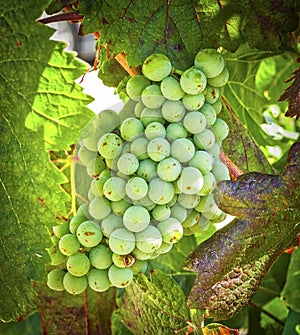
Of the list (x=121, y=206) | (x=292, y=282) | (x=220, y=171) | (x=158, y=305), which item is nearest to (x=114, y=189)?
(x=121, y=206)

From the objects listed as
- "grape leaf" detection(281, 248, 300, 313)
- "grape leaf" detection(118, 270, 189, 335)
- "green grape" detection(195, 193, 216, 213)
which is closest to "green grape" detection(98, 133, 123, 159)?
"green grape" detection(195, 193, 216, 213)

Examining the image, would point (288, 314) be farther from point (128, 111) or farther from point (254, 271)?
point (128, 111)

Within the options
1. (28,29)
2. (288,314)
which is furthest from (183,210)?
(288,314)

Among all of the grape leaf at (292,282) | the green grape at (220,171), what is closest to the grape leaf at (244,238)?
the green grape at (220,171)

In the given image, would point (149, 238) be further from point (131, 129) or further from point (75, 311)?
point (75, 311)

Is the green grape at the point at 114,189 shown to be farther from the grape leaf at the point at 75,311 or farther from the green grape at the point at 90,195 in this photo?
the grape leaf at the point at 75,311

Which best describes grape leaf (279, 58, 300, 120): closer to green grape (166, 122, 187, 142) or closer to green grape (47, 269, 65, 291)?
green grape (166, 122, 187, 142)
